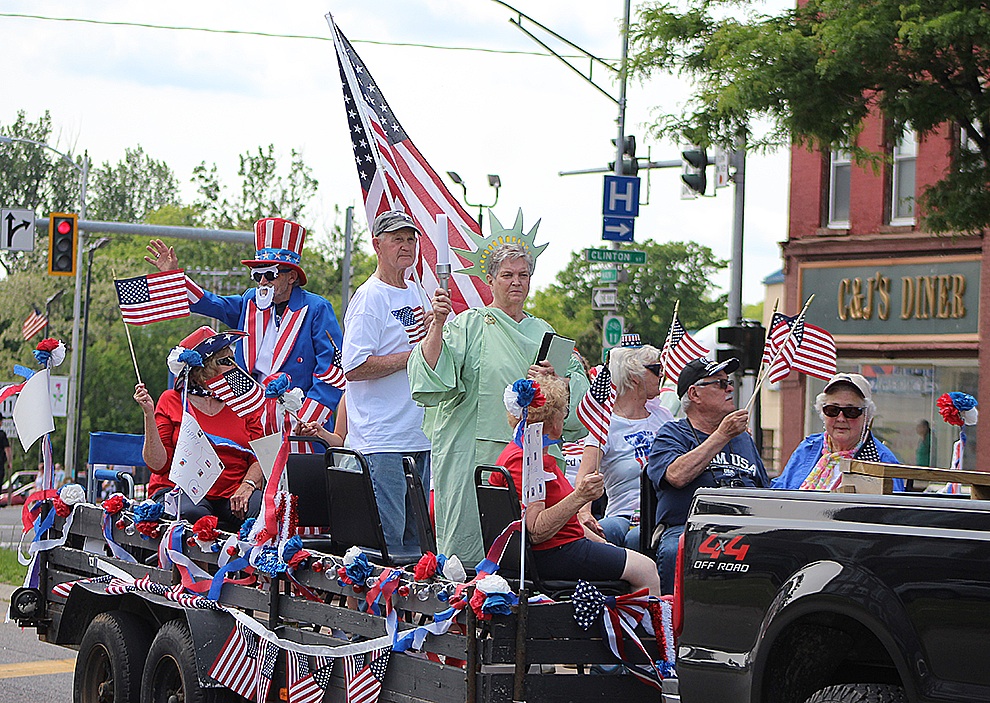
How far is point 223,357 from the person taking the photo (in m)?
7.45

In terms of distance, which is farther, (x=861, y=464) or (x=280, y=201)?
(x=280, y=201)

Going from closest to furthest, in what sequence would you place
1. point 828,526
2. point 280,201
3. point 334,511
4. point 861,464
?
point 828,526 < point 861,464 < point 334,511 < point 280,201

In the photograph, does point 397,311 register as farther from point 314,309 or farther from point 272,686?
point 272,686

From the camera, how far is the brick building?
22.6m

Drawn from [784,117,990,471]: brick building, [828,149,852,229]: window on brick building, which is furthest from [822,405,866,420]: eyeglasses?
[828,149,852,229]: window on brick building

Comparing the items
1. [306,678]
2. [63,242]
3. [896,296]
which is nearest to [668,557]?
[306,678]

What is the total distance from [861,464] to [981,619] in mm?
1210

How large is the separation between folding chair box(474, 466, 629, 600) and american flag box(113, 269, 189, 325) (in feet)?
10.1

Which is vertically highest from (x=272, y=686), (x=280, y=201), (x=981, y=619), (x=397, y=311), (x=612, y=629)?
(x=280, y=201)

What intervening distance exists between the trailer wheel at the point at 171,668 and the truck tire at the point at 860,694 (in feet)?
9.99

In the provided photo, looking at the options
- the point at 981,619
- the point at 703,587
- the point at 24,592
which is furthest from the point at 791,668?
the point at 24,592

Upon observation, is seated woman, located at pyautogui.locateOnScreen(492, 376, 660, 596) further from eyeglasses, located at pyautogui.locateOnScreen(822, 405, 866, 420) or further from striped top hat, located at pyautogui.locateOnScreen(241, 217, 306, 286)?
striped top hat, located at pyautogui.locateOnScreen(241, 217, 306, 286)

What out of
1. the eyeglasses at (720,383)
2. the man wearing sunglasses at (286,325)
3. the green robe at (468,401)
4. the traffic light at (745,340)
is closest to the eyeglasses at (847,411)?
the eyeglasses at (720,383)

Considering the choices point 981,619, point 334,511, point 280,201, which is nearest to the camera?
point 981,619
